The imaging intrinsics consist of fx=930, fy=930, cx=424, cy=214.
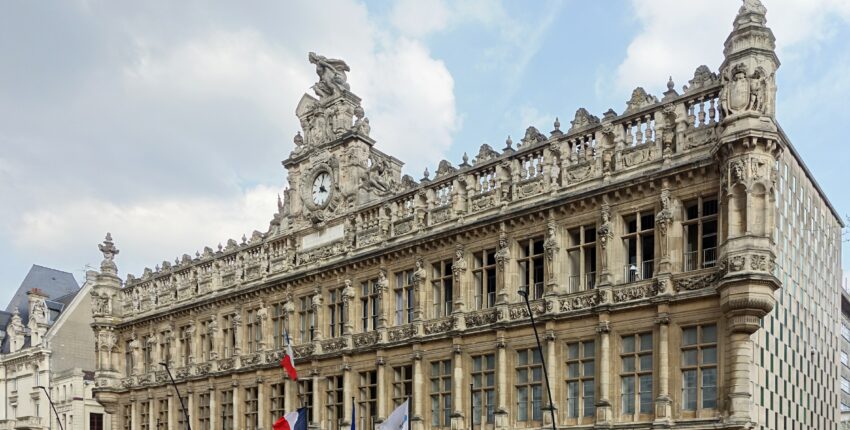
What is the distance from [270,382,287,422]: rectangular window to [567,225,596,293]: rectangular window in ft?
57.4

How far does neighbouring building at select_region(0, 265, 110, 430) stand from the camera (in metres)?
66.7

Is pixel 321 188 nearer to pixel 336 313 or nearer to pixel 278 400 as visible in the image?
pixel 336 313

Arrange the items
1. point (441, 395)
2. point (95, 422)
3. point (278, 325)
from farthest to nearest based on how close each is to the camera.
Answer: point (95, 422) < point (278, 325) < point (441, 395)

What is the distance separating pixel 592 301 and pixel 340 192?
15983 mm

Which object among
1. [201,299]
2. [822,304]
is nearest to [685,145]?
[822,304]

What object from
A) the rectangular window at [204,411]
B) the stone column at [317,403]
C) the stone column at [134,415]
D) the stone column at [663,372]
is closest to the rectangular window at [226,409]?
the rectangular window at [204,411]

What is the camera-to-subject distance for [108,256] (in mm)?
60062

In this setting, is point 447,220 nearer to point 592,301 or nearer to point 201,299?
point 592,301

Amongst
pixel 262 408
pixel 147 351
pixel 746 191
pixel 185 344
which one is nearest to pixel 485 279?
pixel 746 191

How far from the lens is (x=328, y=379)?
4191cm

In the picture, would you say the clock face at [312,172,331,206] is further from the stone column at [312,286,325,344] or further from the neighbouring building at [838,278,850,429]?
the neighbouring building at [838,278,850,429]

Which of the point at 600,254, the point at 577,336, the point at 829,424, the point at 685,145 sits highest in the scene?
the point at 685,145

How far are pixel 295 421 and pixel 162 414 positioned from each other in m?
18.9

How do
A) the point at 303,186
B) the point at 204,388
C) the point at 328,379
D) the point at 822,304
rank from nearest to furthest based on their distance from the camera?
the point at 822,304, the point at 328,379, the point at 303,186, the point at 204,388
